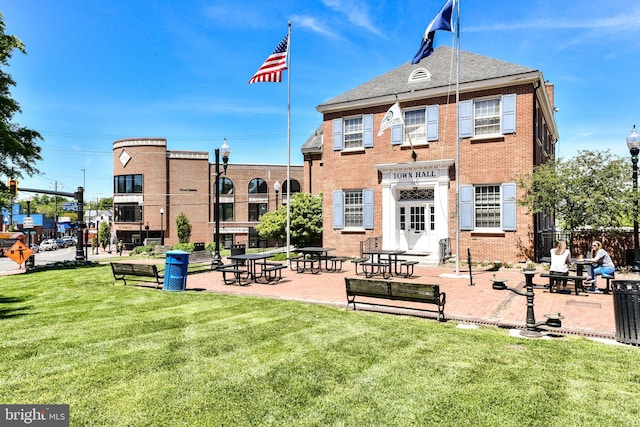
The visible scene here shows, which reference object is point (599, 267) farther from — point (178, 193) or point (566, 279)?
point (178, 193)

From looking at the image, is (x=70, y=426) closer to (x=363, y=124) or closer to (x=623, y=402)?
(x=623, y=402)

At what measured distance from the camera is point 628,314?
6.33 metres

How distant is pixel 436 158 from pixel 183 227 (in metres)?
36.6

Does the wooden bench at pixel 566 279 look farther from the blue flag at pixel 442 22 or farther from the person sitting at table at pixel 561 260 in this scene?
the blue flag at pixel 442 22

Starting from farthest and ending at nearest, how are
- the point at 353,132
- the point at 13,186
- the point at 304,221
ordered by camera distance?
the point at 304,221 → the point at 353,132 → the point at 13,186

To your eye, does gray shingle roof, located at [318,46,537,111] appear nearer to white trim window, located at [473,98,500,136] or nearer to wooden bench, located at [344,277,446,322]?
white trim window, located at [473,98,500,136]

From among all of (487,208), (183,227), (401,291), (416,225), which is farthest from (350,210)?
(183,227)

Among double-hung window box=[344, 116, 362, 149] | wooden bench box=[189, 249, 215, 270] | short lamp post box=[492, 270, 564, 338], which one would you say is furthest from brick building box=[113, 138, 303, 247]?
short lamp post box=[492, 270, 564, 338]

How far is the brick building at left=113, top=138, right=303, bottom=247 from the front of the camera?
47406mm

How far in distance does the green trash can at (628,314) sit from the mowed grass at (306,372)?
1.62 feet

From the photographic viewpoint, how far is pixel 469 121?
57.9 feet

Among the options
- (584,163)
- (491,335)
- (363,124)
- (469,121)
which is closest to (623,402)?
(491,335)

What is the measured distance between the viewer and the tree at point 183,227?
4706 centimetres

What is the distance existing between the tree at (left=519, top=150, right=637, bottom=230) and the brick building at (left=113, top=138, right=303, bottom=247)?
117 ft
